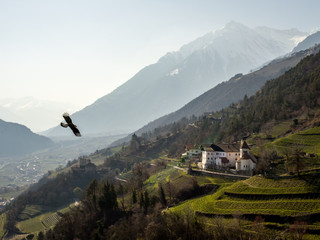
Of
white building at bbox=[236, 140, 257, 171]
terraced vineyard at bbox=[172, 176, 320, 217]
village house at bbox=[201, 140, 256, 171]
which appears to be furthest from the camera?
village house at bbox=[201, 140, 256, 171]

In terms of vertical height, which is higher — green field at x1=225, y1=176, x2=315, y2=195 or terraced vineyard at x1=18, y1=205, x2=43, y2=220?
green field at x1=225, y1=176, x2=315, y2=195

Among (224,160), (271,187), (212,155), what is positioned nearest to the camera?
(271,187)

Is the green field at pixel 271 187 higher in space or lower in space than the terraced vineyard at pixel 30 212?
higher

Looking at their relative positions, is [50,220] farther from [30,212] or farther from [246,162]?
[246,162]

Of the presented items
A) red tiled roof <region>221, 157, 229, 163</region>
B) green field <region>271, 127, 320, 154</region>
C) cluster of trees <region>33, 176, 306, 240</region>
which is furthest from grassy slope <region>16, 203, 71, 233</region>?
green field <region>271, 127, 320, 154</region>

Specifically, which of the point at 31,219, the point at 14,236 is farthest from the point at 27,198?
the point at 14,236

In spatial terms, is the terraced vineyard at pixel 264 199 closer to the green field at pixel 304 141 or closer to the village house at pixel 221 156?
the village house at pixel 221 156

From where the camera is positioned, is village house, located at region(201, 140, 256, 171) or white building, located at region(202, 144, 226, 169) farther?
white building, located at region(202, 144, 226, 169)

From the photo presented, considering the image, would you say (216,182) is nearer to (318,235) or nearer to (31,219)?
(318,235)

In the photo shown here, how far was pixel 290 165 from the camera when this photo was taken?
74312 mm

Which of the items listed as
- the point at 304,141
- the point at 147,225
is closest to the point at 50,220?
the point at 147,225

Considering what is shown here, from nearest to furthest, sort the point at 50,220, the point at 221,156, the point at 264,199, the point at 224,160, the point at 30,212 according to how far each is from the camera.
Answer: the point at 264,199, the point at 224,160, the point at 221,156, the point at 50,220, the point at 30,212

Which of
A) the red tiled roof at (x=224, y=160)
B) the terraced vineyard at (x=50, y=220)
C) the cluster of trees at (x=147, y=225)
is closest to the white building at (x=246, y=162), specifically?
the red tiled roof at (x=224, y=160)

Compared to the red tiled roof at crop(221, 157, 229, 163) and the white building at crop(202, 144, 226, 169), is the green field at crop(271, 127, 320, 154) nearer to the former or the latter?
the red tiled roof at crop(221, 157, 229, 163)
